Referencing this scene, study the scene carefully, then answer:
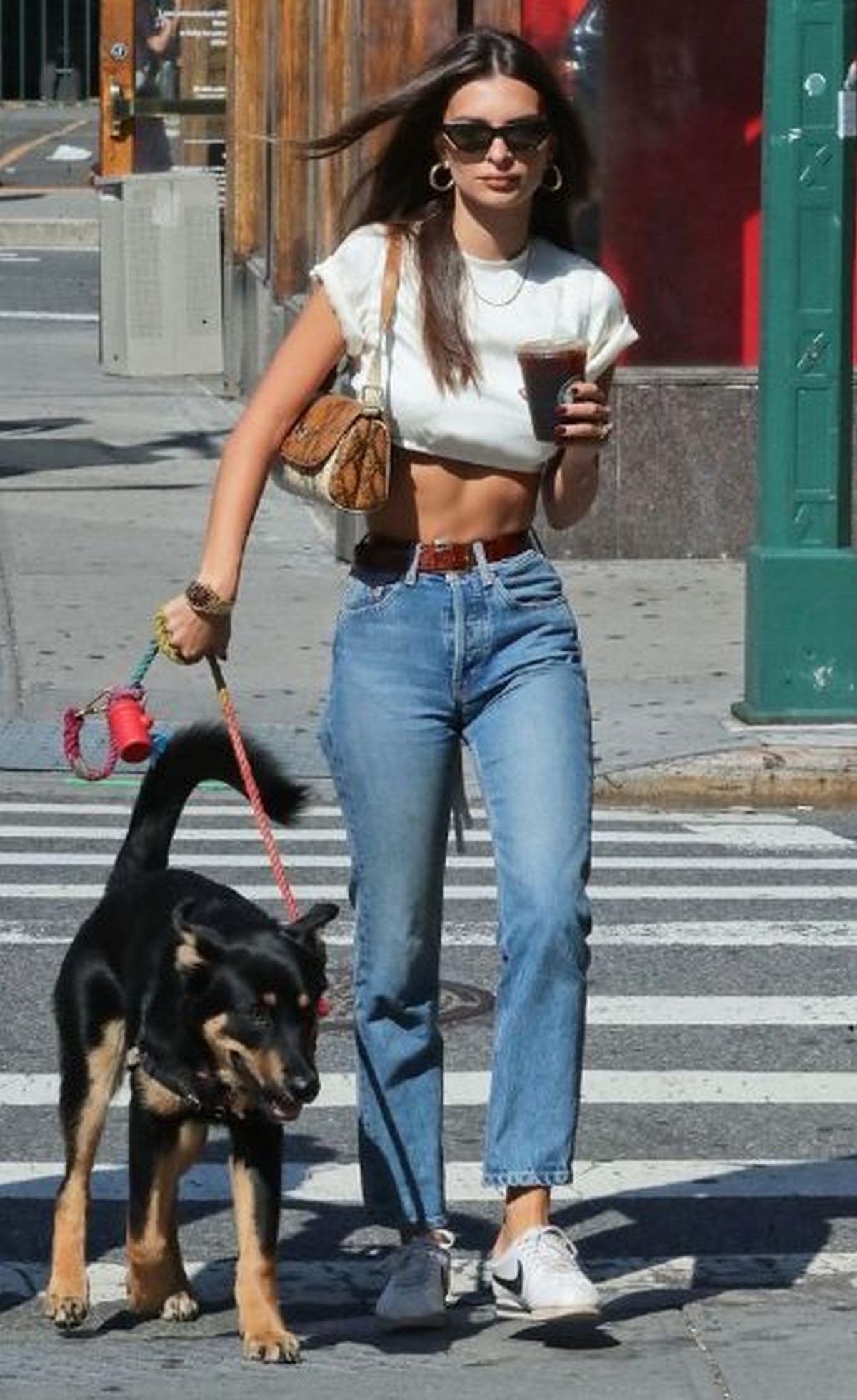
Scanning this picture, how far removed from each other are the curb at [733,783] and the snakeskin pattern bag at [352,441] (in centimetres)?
612

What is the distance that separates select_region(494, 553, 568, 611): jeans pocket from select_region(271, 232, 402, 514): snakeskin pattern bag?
24cm

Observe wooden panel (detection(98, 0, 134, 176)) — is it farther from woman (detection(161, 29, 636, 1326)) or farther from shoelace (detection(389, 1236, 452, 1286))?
shoelace (detection(389, 1236, 452, 1286))

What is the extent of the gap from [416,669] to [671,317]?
1051cm

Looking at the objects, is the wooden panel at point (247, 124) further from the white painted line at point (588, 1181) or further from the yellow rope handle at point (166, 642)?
the yellow rope handle at point (166, 642)

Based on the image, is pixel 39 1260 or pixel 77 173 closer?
pixel 39 1260

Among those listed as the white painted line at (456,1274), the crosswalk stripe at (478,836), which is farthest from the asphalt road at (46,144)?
the white painted line at (456,1274)

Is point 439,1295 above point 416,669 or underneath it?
underneath

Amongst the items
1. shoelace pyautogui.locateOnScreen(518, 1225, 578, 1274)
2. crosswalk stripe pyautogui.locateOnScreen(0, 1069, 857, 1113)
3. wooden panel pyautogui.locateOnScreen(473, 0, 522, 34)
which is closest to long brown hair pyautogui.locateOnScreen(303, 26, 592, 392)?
shoelace pyautogui.locateOnScreen(518, 1225, 578, 1274)

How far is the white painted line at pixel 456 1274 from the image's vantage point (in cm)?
604

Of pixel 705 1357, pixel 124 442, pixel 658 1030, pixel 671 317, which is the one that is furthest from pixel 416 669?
pixel 124 442

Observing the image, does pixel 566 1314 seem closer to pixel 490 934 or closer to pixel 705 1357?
pixel 705 1357

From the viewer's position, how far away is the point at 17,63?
174ft

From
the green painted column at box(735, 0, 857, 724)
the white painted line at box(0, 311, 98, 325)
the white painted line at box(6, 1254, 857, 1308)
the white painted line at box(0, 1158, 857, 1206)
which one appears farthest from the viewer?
the white painted line at box(0, 311, 98, 325)

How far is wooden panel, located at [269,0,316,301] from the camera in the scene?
19188mm
